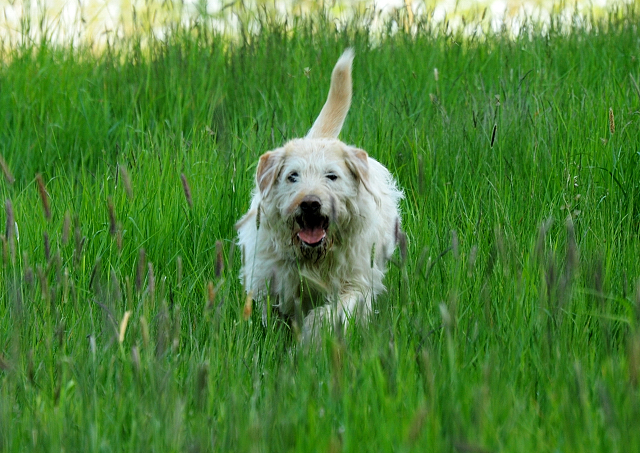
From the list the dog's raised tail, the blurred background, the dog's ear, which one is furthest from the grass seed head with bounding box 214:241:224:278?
the blurred background

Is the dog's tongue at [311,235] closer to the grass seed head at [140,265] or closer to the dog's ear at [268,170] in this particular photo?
the dog's ear at [268,170]

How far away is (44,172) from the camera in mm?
5496

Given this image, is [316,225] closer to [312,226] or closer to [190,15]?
[312,226]

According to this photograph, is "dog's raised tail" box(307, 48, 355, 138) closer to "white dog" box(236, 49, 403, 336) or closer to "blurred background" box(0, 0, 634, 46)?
"white dog" box(236, 49, 403, 336)

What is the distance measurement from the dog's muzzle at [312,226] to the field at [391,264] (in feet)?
1.36

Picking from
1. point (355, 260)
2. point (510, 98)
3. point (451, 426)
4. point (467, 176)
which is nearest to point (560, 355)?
point (451, 426)

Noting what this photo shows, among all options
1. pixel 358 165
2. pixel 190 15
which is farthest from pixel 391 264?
pixel 190 15

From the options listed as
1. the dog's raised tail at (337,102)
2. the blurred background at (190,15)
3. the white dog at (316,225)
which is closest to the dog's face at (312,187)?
the white dog at (316,225)

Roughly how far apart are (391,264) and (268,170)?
778 mm

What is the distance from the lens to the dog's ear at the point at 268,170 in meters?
4.17

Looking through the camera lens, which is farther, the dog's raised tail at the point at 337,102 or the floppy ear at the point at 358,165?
the dog's raised tail at the point at 337,102

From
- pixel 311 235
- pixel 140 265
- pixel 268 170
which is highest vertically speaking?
pixel 268 170

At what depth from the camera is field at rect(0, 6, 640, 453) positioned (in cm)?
218

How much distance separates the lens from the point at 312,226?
13.3 feet
